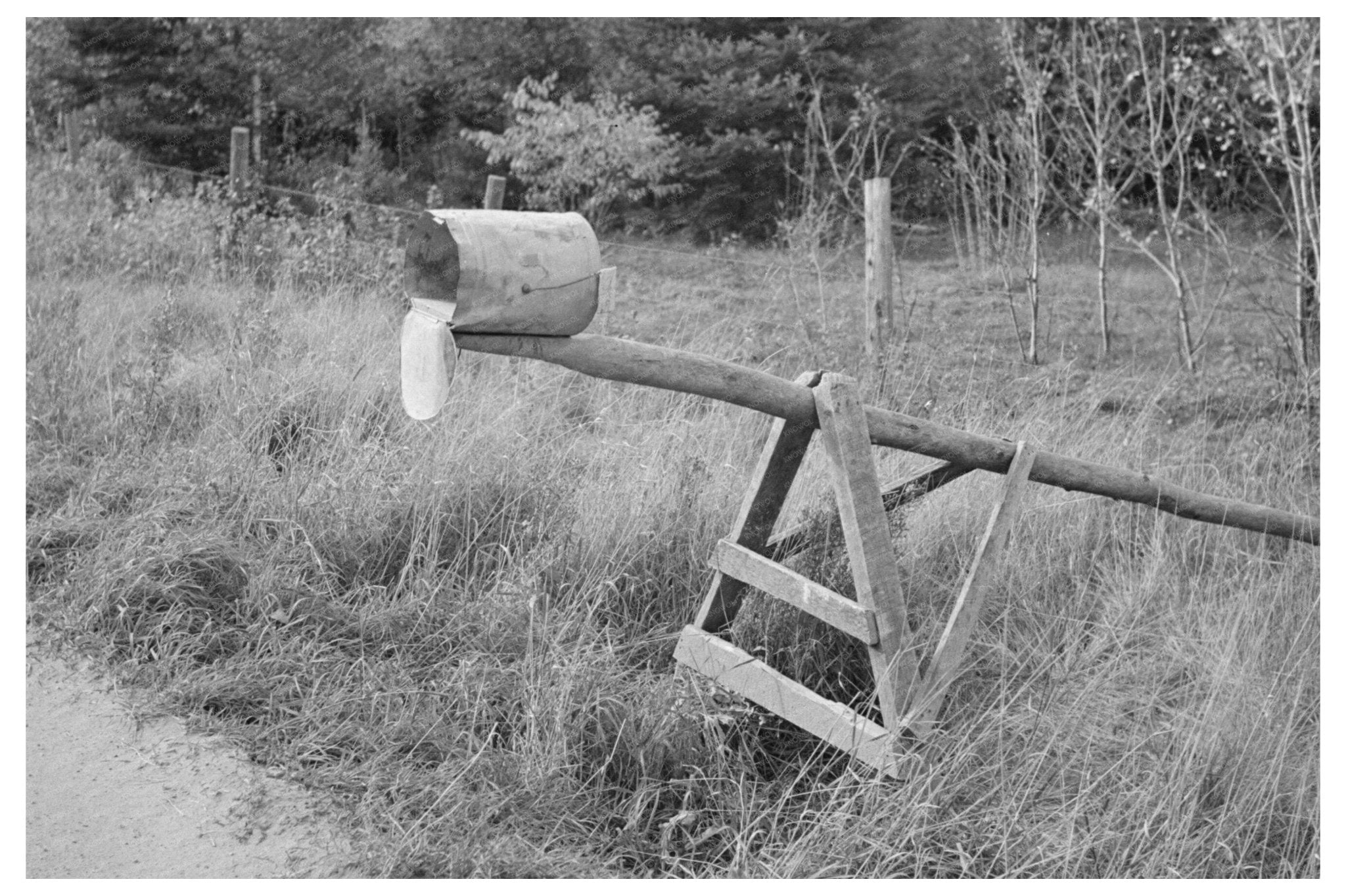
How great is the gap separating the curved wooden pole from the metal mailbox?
6cm

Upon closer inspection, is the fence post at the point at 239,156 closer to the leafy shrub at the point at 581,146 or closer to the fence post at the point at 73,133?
the leafy shrub at the point at 581,146

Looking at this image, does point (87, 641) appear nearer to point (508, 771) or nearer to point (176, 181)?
point (508, 771)

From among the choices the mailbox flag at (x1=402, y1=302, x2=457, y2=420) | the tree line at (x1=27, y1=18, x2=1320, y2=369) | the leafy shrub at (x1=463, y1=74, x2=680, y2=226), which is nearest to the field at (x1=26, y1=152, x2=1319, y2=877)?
the mailbox flag at (x1=402, y1=302, x2=457, y2=420)

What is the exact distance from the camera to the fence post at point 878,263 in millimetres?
7109

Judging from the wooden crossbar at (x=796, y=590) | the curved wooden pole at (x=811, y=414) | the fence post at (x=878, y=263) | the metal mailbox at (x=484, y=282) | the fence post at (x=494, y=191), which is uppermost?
the fence post at (x=494, y=191)

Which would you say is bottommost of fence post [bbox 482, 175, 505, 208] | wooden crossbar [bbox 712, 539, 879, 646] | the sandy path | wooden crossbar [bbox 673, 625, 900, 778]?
the sandy path

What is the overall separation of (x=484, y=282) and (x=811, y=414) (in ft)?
3.21

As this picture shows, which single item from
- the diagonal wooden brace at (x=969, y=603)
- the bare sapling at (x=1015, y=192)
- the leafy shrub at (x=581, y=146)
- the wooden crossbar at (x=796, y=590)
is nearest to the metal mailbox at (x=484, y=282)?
the wooden crossbar at (x=796, y=590)

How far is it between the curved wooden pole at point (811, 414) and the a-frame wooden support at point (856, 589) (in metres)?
0.07

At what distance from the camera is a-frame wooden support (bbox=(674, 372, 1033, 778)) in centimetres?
280

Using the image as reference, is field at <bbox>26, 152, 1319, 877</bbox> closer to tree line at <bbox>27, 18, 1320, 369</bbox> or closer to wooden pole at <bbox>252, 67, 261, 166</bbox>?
tree line at <bbox>27, 18, 1320, 369</bbox>

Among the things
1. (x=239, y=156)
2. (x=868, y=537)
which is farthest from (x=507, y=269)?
(x=239, y=156)

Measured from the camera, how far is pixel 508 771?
280 cm

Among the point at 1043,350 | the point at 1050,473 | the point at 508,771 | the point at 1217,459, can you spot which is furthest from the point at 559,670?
the point at 1043,350
